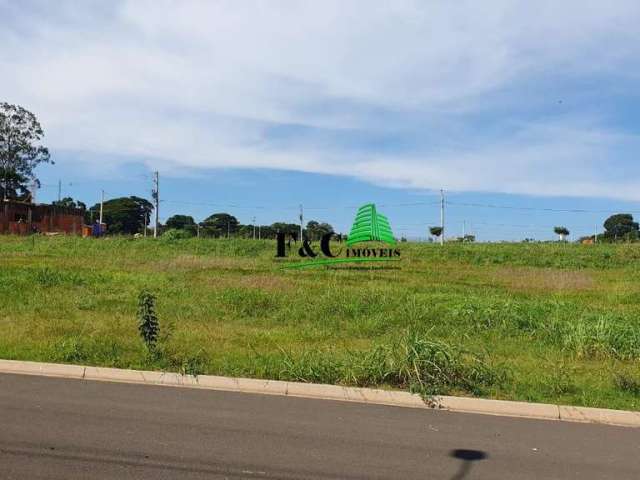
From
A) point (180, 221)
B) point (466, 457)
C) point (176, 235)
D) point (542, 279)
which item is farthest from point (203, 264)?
point (180, 221)

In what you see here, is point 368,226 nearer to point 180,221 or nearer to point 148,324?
point 148,324

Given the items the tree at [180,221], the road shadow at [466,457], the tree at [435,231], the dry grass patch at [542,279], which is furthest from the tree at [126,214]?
the road shadow at [466,457]

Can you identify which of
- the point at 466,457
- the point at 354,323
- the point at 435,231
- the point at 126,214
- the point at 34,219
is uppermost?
the point at 126,214

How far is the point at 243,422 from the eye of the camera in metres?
5.87

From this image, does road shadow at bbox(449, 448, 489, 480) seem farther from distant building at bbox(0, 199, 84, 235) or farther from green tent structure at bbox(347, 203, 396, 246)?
distant building at bbox(0, 199, 84, 235)

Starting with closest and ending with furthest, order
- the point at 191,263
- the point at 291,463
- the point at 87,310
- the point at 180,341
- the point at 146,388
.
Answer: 1. the point at 291,463
2. the point at 146,388
3. the point at 180,341
4. the point at 87,310
5. the point at 191,263

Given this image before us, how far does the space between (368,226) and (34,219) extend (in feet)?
123

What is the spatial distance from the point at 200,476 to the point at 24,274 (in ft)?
49.5

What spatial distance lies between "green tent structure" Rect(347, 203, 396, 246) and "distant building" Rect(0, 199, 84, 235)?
1225 inches

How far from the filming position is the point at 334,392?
704cm

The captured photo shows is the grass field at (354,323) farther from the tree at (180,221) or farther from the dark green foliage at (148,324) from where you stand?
the tree at (180,221)

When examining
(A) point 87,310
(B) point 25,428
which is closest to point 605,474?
(B) point 25,428

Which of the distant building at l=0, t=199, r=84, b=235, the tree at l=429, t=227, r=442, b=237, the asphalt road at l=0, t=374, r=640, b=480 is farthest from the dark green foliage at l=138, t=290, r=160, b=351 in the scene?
the distant building at l=0, t=199, r=84, b=235

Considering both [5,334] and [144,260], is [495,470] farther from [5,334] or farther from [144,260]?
[144,260]
